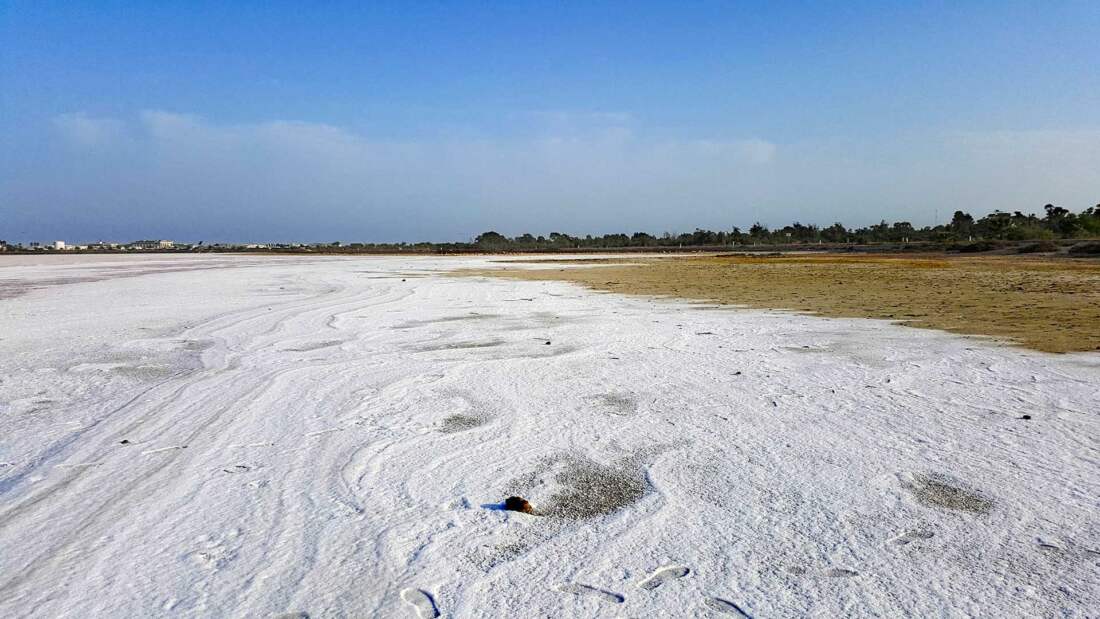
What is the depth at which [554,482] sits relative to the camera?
3146 millimetres

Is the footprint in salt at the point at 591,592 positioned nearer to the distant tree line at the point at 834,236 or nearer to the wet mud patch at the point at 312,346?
the wet mud patch at the point at 312,346

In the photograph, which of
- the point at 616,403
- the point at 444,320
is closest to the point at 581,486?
the point at 616,403

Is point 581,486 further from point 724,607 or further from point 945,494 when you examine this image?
point 945,494

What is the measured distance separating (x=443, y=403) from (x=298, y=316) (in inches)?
229

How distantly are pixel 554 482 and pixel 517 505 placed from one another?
37 centimetres

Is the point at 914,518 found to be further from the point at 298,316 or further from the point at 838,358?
the point at 298,316

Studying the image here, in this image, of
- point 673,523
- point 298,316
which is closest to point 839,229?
point 298,316

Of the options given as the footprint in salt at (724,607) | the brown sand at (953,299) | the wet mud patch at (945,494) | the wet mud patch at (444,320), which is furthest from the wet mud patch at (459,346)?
the brown sand at (953,299)

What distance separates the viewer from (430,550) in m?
2.45

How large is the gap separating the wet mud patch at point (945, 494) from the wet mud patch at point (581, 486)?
3.81ft

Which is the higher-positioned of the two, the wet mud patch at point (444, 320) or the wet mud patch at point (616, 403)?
the wet mud patch at point (444, 320)

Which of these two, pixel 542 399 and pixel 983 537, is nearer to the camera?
pixel 983 537

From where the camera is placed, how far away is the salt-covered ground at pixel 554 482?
7.14 feet

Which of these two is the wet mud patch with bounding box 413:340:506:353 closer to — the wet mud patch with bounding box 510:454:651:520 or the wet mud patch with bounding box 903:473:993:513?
the wet mud patch with bounding box 510:454:651:520
